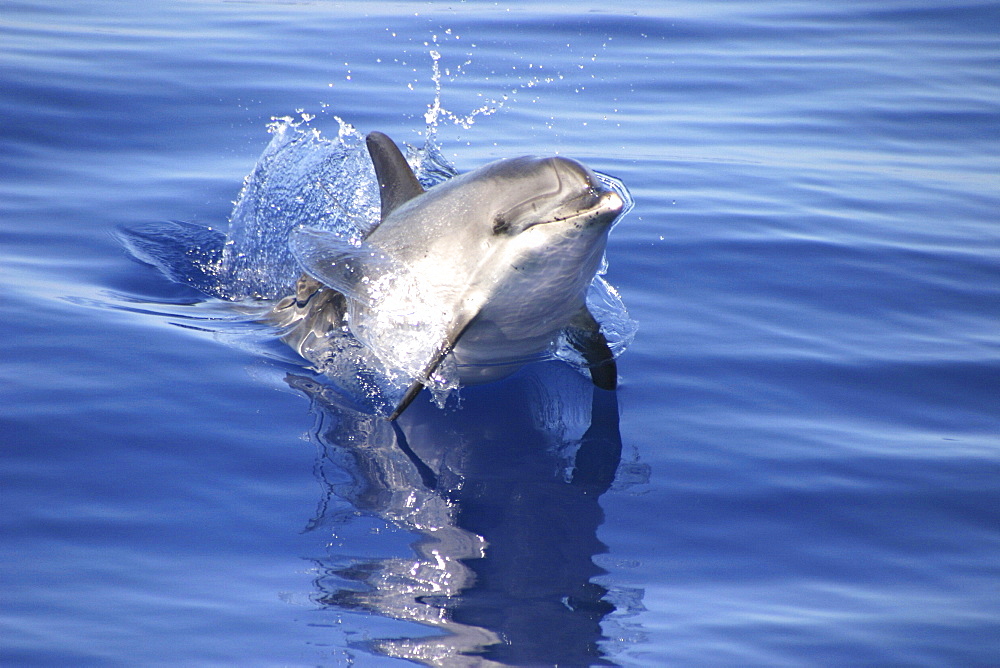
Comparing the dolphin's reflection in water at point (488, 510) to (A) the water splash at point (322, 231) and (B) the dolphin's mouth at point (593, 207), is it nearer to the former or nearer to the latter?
(A) the water splash at point (322, 231)

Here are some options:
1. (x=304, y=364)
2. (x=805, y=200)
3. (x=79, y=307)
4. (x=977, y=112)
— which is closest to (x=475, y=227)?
(x=304, y=364)

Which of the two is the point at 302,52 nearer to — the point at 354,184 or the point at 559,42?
the point at 559,42

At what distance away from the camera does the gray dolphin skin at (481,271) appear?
208 inches

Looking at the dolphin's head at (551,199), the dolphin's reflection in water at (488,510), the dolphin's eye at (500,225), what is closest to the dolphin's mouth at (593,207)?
the dolphin's head at (551,199)

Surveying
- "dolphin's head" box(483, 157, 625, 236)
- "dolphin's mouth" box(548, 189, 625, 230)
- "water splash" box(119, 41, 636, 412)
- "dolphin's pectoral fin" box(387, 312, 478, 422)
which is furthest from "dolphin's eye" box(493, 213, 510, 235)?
"water splash" box(119, 41, 636, 412)

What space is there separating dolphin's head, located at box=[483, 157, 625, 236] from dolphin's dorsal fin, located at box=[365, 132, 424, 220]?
107 cm

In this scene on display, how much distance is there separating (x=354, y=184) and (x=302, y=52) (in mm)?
6282

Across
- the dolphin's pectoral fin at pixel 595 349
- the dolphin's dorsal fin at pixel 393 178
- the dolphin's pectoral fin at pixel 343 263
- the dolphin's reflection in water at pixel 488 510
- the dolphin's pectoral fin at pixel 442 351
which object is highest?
the dolphin's dorsal fin at pixel 393 178

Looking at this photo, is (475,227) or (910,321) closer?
(475,227)

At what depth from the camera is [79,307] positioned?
6816 millimetres

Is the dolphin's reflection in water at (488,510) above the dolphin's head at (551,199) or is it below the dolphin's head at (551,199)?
below

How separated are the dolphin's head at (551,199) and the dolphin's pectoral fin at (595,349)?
2.93 ft

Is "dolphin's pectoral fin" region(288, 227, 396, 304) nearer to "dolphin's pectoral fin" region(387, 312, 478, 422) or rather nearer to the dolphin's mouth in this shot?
"dolphin's pectoral fin" region(387, 312, 478, 422)

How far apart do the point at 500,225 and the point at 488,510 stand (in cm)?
152
